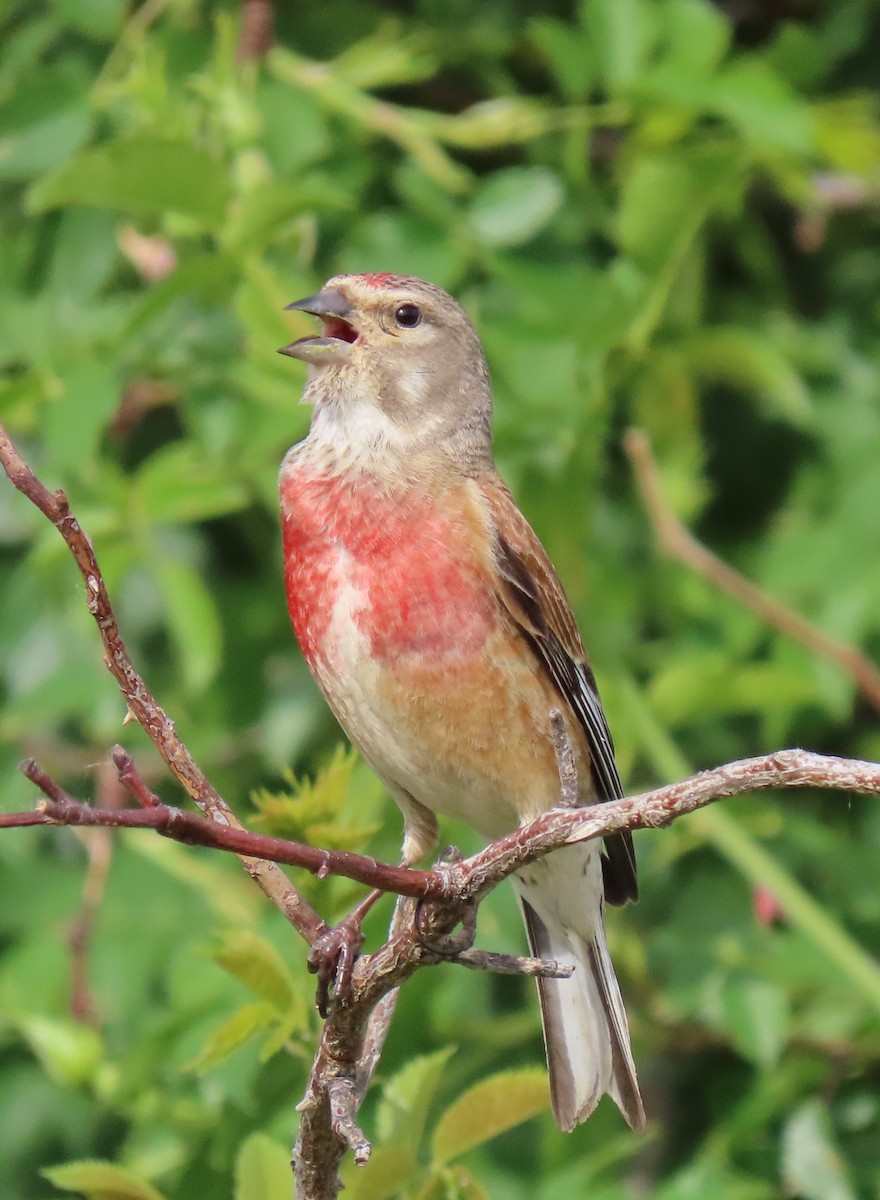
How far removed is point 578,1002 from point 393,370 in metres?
1.30

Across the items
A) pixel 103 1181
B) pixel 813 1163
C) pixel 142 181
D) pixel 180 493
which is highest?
pixel 142 181

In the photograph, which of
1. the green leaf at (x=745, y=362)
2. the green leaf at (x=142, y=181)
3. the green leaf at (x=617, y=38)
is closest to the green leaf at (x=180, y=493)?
the green leaf at (x=142, y=181)

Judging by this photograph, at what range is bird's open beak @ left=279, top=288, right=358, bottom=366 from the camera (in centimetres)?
336

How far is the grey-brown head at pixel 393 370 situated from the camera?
131 inches

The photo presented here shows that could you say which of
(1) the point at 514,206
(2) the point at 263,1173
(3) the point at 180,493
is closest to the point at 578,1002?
(2) the point at 263,1173

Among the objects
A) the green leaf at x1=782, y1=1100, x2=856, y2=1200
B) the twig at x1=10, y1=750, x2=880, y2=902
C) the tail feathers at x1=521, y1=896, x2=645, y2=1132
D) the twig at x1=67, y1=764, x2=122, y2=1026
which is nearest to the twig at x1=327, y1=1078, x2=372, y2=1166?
the twig at x1=10, y1=750, x2=880, y2=902

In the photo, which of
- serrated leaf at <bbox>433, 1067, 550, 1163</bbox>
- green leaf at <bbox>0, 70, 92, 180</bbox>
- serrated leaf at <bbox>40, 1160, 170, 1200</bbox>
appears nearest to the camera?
serrated leaf at <bbox>40, 1160, 170, 1200</bbox>

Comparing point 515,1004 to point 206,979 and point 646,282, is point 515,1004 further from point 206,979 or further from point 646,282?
point 646,282

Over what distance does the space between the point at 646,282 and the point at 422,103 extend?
1254 mm

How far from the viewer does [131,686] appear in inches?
79.0

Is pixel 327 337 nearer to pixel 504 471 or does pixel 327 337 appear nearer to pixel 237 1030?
pixel 504 471

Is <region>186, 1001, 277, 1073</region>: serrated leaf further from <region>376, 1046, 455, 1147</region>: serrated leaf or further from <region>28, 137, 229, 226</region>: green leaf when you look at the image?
<region>28, 137, 229, 226</region>: green leaf

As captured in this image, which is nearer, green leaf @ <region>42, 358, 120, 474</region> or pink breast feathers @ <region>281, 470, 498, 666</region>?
pink breast feathers @ <region>281, 470, 498, 666</region>

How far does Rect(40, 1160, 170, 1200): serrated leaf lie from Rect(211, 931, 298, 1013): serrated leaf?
32 cm
